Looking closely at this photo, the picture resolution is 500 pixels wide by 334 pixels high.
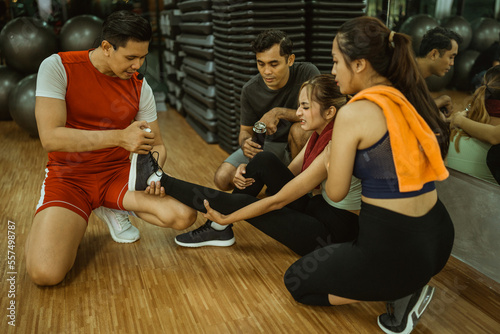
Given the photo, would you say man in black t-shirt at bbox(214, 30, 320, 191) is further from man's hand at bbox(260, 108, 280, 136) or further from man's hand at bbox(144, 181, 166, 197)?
man's hand at bbox(144, 181, 166, 197)

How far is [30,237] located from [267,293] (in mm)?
1132

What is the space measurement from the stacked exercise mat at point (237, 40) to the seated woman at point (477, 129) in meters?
1.46

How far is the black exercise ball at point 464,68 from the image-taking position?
2240 mm

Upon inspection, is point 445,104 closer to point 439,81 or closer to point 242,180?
point 439,81

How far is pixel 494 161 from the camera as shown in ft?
6.54

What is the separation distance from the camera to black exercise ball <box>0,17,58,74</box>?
446 cm

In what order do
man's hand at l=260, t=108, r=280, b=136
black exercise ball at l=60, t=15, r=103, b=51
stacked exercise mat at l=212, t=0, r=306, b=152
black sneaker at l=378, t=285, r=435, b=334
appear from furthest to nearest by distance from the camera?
Answer: black exercise ball at l=60, t=15, r=103, b=51 < stacked exercise mat at l=212, t=0, r=306, b=152 < man's hand at l=260, t=108, r=280, b=136 < black sneaker at l=378, t=285, r=435, b=334

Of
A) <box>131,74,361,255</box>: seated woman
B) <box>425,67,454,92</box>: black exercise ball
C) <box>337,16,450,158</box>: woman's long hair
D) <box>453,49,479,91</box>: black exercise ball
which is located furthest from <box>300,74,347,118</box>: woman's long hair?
<box>453,49,479,91</box>: black exercise ball

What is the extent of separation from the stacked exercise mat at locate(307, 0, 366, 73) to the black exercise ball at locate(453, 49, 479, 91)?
118 cm

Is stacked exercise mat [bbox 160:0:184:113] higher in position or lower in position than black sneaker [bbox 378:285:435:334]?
higher

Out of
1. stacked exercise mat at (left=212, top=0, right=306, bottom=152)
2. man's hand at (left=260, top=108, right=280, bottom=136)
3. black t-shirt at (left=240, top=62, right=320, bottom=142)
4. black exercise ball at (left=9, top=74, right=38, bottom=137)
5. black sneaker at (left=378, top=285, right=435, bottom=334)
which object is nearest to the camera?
black sneaker at (left=378, top=285, right=435, bottom=334)

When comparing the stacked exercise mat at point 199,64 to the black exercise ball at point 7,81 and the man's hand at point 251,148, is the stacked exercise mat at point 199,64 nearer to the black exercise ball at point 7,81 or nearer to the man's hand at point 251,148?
the man's hand at point 251,148

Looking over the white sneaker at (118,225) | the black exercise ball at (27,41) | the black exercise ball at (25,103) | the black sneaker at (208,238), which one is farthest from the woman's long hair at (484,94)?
the black exercise ball at (27,41)

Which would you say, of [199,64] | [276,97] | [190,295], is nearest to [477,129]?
[276,97]
